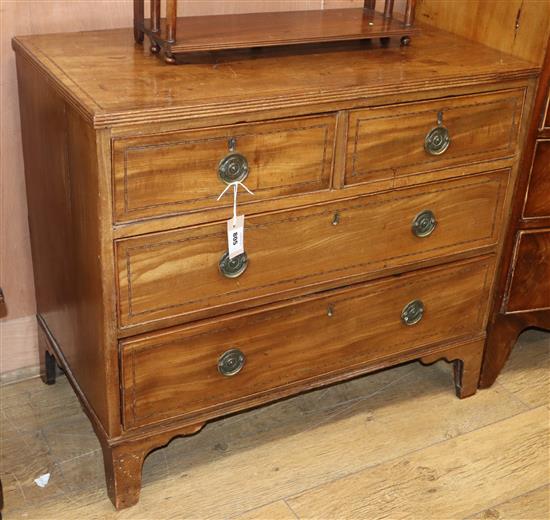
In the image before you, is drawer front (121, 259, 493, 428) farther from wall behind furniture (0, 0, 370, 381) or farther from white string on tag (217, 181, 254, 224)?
wall behind furniture (0, 0, 370, 381)

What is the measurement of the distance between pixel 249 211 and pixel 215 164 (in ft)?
0.44

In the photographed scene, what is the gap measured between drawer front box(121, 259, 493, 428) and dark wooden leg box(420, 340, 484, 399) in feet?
0.14

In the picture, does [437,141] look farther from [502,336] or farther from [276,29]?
[502,336]

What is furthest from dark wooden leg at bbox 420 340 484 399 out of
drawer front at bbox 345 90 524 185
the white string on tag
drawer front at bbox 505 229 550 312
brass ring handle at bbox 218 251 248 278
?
the white string on tag

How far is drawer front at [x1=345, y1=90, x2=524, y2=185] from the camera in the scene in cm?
178

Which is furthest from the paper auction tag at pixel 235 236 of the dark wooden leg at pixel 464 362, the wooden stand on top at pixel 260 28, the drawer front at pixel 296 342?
the dark wooden leg at pixel 464 362

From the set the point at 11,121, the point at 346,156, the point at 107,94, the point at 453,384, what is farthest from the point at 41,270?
the point at 453,384

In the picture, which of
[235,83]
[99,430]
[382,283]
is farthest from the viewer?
[382,283]

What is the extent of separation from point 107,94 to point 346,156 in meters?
0.51

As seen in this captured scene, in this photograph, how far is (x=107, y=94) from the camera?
1549mm

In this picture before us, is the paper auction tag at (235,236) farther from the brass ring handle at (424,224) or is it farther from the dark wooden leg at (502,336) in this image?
the dark wooden leg at (502,336)

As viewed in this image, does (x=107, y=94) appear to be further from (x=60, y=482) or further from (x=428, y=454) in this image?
(x=428, y=454)

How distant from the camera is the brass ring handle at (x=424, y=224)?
6.42 ft

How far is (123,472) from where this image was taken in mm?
1847
